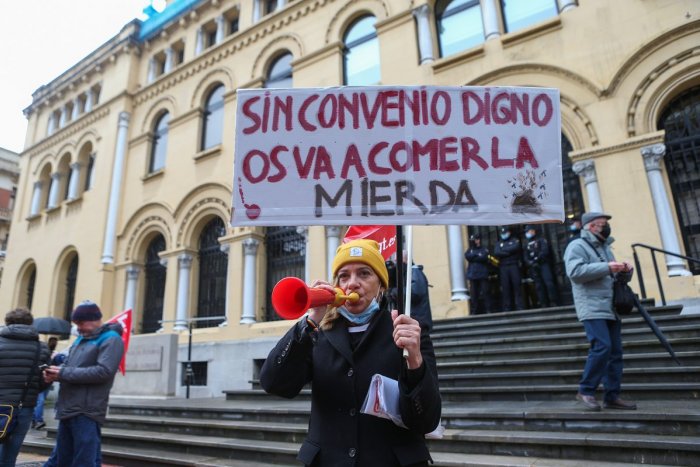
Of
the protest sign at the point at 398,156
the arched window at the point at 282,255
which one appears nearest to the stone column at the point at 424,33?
the arched window at the point at 282,255

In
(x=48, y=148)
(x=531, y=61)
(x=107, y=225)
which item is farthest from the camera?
(x=48, y=148)

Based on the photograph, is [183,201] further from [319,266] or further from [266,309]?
[319,266]

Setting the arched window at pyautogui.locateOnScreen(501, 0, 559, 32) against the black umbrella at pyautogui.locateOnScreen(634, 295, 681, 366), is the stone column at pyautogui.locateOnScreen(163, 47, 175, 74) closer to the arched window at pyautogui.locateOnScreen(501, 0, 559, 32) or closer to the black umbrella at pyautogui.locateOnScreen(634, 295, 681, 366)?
the arched window at pyautogui.locateOnScreen(501, 0, 559, 32)

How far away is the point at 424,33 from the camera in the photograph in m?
11.1

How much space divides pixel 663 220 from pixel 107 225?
15530mm

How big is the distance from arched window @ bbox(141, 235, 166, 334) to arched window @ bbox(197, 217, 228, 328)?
1.73m

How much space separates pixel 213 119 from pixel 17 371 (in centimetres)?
1184

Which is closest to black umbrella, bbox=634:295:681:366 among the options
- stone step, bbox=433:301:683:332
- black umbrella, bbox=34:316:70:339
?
stone step, bbox=433:301:683:332

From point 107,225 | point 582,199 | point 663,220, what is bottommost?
point 663,220

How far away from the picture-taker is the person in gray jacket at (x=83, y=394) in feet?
12.4

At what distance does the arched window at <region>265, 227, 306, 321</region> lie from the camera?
11.9 meters

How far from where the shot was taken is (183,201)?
13.7 meters

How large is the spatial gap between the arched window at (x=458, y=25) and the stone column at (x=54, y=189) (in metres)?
16.2

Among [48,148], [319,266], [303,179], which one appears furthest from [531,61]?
[48,148]
